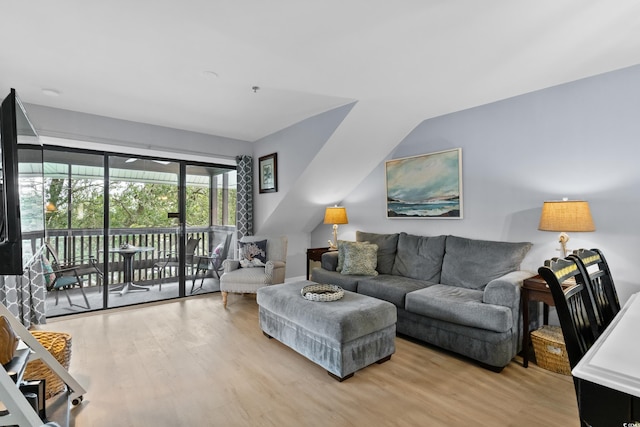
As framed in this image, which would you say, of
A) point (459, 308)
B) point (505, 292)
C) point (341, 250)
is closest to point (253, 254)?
point (341, 250)

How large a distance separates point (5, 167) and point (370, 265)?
123 inches

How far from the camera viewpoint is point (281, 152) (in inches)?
171

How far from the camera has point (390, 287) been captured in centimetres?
306

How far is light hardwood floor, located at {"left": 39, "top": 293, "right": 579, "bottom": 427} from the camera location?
1.79 m

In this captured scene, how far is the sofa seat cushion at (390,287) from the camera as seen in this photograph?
2955 millimetres

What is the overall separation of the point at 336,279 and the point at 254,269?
1139 millimetres

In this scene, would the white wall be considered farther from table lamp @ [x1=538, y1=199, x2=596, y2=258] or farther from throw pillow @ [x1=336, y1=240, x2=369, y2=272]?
table lamp @ [x1=538, y1=199, x2=596, y2=258]

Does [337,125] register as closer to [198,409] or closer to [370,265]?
[370,265]

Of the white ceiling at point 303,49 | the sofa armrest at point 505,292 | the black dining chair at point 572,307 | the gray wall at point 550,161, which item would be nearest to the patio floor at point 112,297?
the white ceiling at point 303,49

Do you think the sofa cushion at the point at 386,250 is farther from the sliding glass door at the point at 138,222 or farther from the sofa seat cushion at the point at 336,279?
the sliding glass door at the point at 138,222

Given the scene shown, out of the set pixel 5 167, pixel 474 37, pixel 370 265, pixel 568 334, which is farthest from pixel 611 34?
pixel 5 167

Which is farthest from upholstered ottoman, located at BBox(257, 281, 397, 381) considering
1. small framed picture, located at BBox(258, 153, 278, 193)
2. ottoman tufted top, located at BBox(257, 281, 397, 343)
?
small framed picture, located at BBox(258, 153, 278, 193)

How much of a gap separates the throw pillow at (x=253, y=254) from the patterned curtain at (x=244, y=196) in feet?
1.51

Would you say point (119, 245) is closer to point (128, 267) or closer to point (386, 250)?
point (128, 267)
